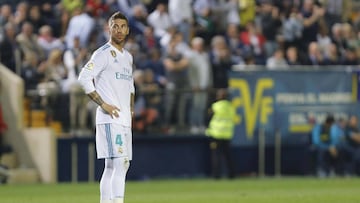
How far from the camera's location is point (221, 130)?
26.9 metres

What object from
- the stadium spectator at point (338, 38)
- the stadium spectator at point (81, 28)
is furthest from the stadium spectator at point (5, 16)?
the stadium spectator at point (338, 38)

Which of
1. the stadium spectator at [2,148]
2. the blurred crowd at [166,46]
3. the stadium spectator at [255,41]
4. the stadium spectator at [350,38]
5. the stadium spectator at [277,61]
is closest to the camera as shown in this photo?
the stadium spectator at [2,148]

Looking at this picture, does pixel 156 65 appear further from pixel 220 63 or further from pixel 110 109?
pixel 110 109

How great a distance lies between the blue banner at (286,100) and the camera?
27641mm

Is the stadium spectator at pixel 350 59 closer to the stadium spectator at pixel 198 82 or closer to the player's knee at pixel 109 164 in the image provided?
the stadium spectator at pixel 198 82

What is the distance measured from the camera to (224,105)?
87.7 ft

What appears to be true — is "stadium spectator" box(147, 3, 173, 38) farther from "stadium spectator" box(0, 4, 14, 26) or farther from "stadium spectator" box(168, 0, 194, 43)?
"stadium spectator" box(0, 4, 14, 26)

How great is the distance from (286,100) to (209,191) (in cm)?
707

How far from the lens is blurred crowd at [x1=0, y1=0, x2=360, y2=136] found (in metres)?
25.9

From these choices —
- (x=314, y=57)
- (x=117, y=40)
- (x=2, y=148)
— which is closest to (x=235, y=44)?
(x=314, y=57)

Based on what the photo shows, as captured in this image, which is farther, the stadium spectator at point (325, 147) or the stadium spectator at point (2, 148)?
the stadium spectator at point (325, 147)

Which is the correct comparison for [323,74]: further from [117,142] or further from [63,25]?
[117,142]

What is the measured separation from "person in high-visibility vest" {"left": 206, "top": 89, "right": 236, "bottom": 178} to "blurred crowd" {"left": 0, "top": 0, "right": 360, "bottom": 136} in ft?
1.91

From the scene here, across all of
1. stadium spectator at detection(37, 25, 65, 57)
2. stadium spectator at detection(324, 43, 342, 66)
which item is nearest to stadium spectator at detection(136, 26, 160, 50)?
stadium spectator at detection(37, 25, 65, 57)
